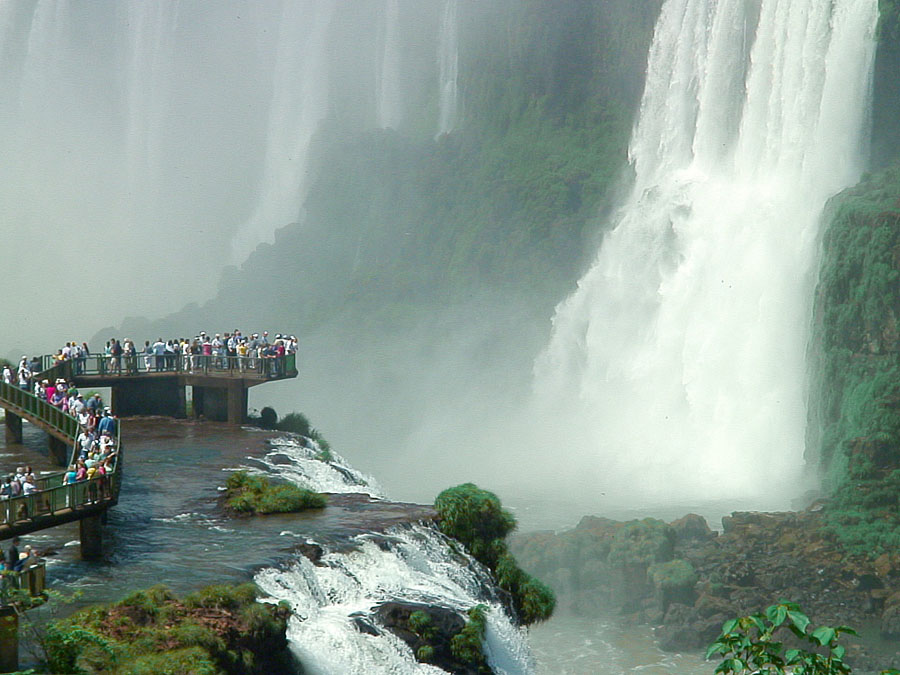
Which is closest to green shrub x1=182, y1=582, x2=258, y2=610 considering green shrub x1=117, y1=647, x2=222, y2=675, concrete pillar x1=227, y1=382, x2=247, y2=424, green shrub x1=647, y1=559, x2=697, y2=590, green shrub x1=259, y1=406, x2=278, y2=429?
green shrub x1=117, y1=647, x2=222, y2=675

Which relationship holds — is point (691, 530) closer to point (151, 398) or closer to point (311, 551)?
point (311, 551)

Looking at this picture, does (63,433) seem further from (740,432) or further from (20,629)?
(740,432)

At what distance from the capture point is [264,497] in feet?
88.3

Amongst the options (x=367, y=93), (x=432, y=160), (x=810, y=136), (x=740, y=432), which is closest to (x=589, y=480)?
(x=740, y=432)

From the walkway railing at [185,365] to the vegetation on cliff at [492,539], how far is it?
15469 millimetres

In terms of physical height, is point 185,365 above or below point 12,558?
above

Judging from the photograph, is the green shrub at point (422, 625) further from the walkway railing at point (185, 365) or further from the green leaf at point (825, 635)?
the walkway railing at point (185, 365)

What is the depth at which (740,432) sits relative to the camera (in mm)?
54969

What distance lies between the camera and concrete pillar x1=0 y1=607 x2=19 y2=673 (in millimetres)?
14531

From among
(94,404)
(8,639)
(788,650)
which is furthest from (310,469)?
(788,650)

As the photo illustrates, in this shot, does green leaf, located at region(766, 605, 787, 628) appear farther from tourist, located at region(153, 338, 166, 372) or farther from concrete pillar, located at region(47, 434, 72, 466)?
tourist, located at region(153, 338, 166, 372)

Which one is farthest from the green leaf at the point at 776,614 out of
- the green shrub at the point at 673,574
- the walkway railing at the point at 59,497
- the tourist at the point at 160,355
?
the tourist at the point at 160,355

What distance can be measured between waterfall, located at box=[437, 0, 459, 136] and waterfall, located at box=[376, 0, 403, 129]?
735 centimetres

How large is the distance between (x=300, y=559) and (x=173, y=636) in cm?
500
